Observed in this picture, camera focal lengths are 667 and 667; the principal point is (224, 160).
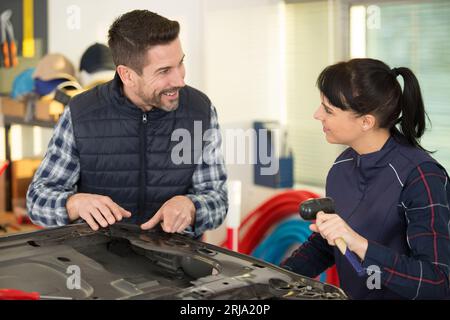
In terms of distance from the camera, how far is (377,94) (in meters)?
1.77

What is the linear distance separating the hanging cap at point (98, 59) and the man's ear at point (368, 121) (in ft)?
9.02

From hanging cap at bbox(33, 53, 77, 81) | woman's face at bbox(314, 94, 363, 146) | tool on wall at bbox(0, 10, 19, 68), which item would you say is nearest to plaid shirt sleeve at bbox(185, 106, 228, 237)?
woman's face at bbox(314, 94, 363, 146)

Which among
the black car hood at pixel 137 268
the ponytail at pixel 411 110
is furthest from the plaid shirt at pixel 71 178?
the ponytail at pixel 411 110

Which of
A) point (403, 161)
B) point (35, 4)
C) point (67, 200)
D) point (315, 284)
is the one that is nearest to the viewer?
point (315, 284)

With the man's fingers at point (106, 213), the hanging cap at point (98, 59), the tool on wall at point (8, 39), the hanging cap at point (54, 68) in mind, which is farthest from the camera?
the tool on wall at point (8, 39)

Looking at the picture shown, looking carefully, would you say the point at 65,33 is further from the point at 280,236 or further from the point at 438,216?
the point at 438,216

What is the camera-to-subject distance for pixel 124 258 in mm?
1589

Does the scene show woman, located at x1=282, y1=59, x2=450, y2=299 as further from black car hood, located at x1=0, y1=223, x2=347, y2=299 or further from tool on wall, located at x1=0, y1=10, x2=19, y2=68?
tool on wall, located at x1=0, y1=10, x2=19, y2=68

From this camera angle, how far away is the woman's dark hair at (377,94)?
1766 mm

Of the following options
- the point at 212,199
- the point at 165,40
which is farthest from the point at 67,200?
the point at 165,40

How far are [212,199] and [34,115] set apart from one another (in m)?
2.86

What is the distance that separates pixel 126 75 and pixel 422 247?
110 centimetres
